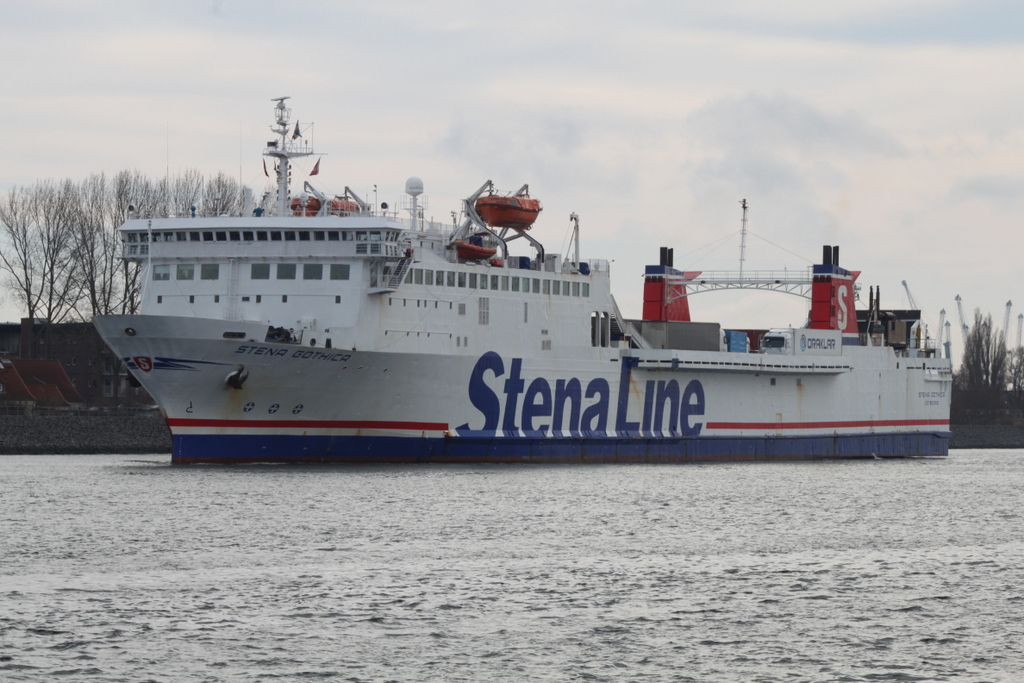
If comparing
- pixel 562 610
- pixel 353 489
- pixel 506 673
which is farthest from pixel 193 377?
pixel 506 673

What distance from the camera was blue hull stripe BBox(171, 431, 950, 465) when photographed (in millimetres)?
40125

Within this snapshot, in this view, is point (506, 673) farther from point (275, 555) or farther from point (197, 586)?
point (275, 555)

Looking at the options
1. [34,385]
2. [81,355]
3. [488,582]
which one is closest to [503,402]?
[488,582]

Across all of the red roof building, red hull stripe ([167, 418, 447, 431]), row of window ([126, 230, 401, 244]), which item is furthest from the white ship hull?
the red roof building

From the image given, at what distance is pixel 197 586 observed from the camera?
72.3 ft

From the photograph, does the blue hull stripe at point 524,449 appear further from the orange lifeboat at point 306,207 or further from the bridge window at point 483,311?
the orange lifeboat at point 306,207

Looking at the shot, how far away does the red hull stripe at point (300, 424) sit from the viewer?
39.7 m

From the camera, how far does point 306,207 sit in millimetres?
46156

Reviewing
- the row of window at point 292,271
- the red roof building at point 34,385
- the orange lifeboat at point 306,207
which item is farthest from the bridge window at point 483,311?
the red roof building at point 34,385

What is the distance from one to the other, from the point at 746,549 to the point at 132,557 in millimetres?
11343

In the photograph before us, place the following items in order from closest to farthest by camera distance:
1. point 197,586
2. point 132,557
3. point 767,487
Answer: point 197,586, point 132,557, point 767,487

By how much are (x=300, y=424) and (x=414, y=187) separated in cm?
966

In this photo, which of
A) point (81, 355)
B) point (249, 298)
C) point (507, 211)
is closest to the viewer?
point (249, 298)

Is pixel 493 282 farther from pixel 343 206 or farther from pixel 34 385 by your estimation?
pixel 34 385
